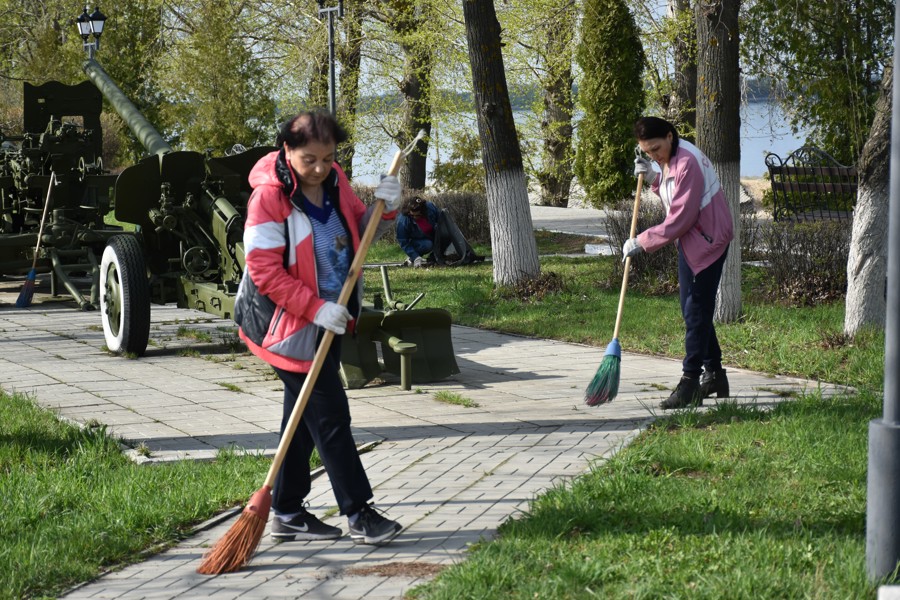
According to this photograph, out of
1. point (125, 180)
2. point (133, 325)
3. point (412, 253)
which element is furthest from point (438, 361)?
point (412, 253)

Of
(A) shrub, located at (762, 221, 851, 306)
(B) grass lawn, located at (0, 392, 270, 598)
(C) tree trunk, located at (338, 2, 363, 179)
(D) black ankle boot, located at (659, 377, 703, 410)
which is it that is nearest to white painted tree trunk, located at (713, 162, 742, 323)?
(A) shrub, located at (762, 221, 851, 306)

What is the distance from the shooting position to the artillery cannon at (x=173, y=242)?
9.38 m

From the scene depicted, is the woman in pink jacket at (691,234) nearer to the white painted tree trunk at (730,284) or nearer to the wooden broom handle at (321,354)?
the wooden broom handle at (321,354)

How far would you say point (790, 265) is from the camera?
11109 millimetres

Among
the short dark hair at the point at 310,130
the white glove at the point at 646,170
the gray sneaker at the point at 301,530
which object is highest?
the short dark hair at the point at 310,130

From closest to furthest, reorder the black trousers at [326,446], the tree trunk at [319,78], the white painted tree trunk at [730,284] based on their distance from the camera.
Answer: the black trousers at [326,446] < the white painted tree trunk at [730,284] < the tree trunk at [319,78]

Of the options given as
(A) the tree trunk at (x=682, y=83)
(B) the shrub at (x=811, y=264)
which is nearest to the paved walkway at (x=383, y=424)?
(B) the shrub at (x=811, y=264)

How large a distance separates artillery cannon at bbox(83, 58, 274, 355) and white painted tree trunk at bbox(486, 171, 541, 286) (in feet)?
10.4

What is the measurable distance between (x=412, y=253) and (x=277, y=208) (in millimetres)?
11325

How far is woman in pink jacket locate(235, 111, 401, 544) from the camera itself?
4535mm

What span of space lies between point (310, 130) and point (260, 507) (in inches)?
56.9

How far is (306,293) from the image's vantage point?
4.53 metres

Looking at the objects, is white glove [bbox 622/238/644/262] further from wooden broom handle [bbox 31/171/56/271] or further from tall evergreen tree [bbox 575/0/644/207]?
tall evergreen tree [bbox 575/0/644/207]

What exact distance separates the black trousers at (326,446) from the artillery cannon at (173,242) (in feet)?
14.6
